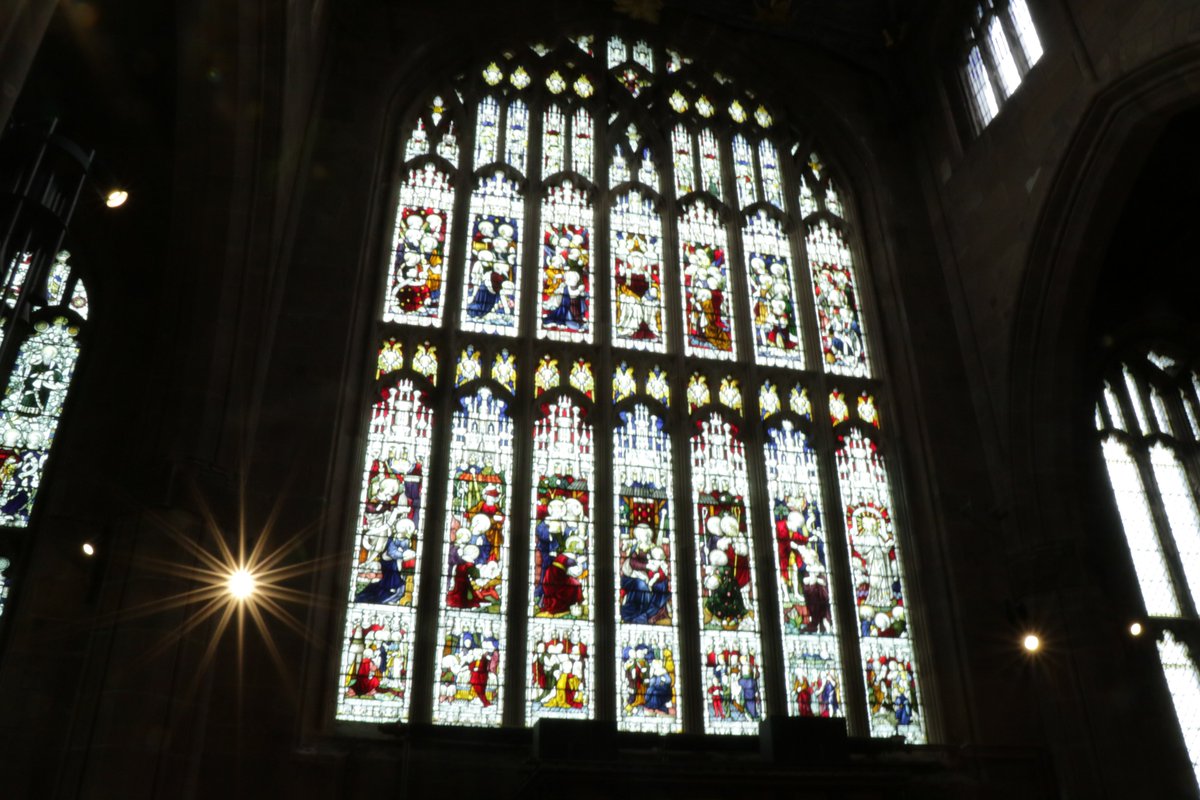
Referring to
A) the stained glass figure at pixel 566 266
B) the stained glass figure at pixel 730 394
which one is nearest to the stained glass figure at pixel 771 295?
the stained glass figure at pixel 730 394

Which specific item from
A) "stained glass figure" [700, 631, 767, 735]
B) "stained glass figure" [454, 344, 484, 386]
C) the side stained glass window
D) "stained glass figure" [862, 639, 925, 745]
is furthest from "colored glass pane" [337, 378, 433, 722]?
the side stained glass window

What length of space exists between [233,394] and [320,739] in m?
3.02

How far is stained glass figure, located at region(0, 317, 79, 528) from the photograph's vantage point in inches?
367

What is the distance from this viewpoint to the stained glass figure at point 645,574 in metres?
9.59

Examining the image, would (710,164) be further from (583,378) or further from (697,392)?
(583,378)

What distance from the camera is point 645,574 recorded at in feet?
33.4

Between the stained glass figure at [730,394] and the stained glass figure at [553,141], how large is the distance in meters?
3.29

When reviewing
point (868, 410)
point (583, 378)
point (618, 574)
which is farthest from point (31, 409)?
point (868, 410)

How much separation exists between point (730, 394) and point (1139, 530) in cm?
479

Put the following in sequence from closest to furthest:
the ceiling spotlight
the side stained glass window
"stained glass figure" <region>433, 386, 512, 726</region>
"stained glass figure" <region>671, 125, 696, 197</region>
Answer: the ceiling spotlight → "stained glass figure" <region>433, 386, 512, 726</region> → the side stained glass window → "stained glass figure" <region>671, 125, 696, 197</region>

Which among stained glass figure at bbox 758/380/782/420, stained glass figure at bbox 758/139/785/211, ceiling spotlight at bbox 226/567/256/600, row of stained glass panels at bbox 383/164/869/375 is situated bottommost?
ceiling spotlight at bbox 226/567/256/600

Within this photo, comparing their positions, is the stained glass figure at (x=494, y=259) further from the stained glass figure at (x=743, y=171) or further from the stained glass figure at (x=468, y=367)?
the stained glass figure at (x=743, y=171)

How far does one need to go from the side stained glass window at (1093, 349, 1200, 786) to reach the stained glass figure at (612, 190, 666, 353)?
209 inches

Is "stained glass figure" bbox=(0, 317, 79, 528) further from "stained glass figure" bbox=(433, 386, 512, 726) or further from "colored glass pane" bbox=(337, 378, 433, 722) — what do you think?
"stained glass figure" bbox=(433, 386, 512, 726)
